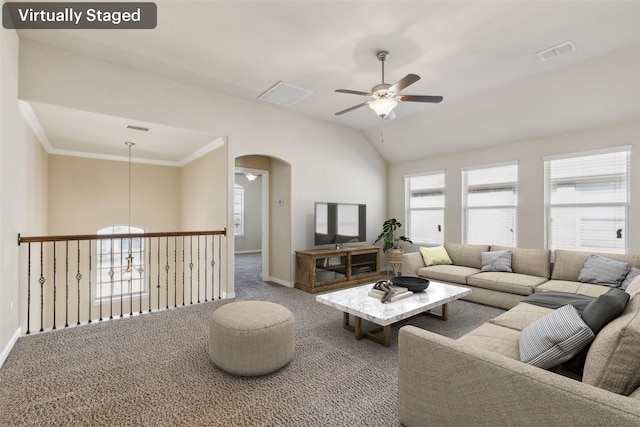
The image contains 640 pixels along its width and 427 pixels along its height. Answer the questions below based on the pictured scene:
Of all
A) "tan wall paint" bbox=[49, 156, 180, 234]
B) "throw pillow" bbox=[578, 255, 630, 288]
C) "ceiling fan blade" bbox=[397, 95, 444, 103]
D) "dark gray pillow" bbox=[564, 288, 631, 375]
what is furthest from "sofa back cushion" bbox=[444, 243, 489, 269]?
"tan wall paint" bbox=[49, 156, 180, 234]

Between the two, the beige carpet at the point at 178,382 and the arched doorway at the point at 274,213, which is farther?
the arched doorway at the point at 274,213

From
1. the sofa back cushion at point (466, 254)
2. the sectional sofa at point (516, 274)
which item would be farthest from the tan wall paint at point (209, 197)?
the sofa back cushion at point (466, 254)

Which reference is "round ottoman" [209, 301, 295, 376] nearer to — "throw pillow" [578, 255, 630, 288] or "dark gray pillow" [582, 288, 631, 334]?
"dark gray pillow" [582, 288, 631, 334]

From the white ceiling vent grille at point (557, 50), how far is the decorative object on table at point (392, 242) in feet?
12.1

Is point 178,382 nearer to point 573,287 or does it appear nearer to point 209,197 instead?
point 209,197

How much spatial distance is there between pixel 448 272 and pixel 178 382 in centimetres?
394

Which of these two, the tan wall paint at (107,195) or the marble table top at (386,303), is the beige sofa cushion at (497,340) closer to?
the marble table top at (386,303)

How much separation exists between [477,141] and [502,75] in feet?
5.25

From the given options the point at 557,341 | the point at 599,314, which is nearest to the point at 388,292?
the point at 557,341

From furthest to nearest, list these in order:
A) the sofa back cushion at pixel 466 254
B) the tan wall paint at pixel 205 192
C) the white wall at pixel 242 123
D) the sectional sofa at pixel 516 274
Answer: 1. the sofa back cushion at pixel 466 254
2. the tan wall paint at pixel 205 192
3. the sectional sofa at pixel 516 274
4. the white wall at pixel 242 123

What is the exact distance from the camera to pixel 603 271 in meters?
3.67

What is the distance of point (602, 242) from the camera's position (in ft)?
14.0

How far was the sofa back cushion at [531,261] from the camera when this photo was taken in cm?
430

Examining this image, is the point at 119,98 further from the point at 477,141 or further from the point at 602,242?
the point at 602,242
